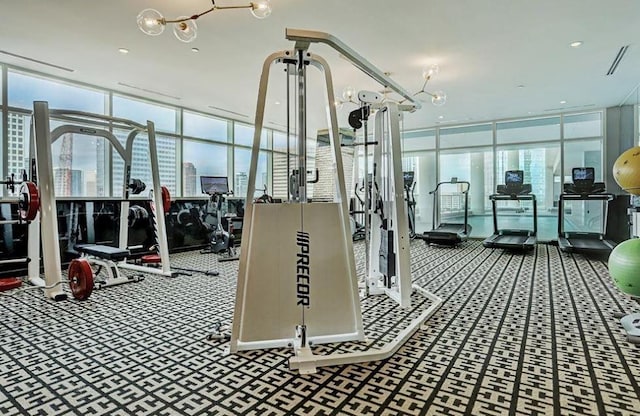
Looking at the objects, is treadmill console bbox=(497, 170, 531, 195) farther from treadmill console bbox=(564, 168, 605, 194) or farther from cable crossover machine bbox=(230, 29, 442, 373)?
cable crossover machine bbox=(230, 29, 442, 373)

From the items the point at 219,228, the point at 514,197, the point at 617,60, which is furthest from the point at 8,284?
the point at 514,197

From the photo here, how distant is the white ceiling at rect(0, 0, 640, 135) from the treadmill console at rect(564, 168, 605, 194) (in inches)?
62.0

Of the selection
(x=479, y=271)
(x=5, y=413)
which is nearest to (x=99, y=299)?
(x=5, y=413)

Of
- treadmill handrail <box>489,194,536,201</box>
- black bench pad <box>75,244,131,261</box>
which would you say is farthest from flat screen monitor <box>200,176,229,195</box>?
treadmill handrail <box>489,194,536,201</box>

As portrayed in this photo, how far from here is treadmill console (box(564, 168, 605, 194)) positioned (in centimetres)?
754

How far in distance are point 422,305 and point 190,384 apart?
2.42 m

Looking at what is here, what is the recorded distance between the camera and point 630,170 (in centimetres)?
299

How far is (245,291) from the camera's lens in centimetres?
249

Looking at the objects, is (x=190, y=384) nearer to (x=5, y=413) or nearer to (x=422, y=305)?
(x=5, y=413)

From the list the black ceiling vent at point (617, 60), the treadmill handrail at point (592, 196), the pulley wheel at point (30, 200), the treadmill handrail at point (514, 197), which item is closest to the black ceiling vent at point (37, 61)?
the pulley wheel at point (30, 200)

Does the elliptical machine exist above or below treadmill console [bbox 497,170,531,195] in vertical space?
below

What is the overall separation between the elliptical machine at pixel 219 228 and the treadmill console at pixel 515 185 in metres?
6.55

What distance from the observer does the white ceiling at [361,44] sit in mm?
3844

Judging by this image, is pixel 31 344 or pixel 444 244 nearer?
pixel 31 344
